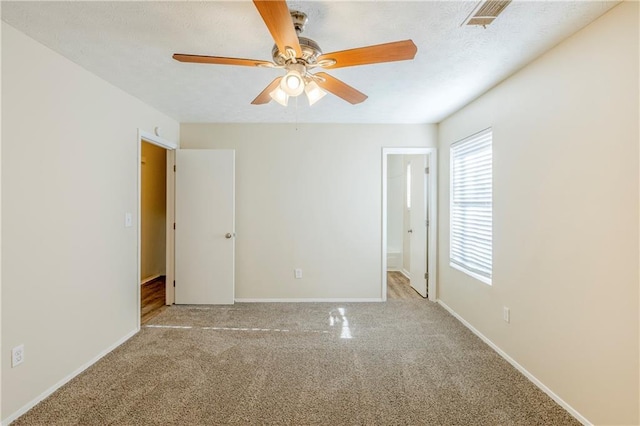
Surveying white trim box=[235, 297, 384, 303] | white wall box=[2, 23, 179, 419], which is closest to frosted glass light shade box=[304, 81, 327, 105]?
white wall box=[2, 23, 179, 419]

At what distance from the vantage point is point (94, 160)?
2346 millimetres

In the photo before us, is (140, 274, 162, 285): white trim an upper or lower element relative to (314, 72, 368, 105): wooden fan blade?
lower

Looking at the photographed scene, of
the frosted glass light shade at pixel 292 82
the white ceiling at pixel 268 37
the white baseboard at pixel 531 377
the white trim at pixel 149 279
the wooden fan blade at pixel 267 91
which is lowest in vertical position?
the white baseboard at pixel 531 377

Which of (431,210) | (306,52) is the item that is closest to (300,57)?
(306,52)

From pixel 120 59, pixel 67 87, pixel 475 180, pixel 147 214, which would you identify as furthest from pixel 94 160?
pixel 475 180

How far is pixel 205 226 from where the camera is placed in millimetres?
3629

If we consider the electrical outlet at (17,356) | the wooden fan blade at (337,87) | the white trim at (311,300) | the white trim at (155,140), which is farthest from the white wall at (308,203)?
the electrical outlet at (17,356)

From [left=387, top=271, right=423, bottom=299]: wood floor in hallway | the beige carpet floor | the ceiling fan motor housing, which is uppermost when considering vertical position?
the ceiling fan motor housing

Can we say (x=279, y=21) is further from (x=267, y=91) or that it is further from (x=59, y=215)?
(x=59, y=215)

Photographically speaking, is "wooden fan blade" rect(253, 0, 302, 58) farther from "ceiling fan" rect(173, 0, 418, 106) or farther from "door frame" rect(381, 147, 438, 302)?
"door frame" rect(381, 147, 438, 302)

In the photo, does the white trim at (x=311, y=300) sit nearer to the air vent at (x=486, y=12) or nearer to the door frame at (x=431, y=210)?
the door frame at (x=431, y=210)

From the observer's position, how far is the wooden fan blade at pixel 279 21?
3.60ft

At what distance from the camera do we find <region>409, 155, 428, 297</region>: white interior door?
395 cm

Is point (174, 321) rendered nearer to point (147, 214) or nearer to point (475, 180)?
point (147, 214)
